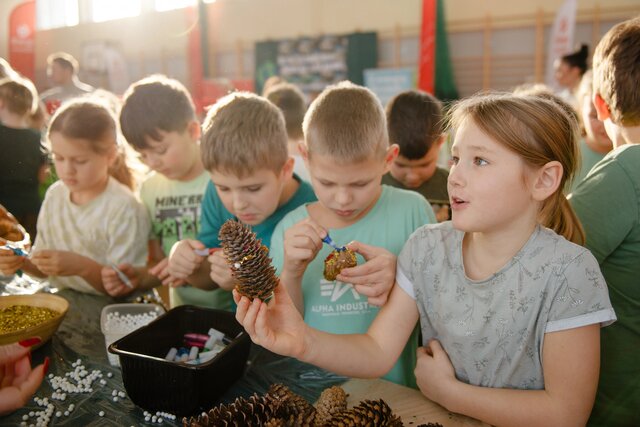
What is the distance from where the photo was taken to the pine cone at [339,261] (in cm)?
135

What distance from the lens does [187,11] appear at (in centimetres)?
1041

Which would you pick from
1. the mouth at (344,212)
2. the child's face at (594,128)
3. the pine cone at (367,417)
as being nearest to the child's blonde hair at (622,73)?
the child's face at (594,128)

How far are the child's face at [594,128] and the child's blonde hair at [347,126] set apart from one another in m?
1.13

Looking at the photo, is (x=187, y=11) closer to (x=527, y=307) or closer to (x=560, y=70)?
(x=560, y=70)

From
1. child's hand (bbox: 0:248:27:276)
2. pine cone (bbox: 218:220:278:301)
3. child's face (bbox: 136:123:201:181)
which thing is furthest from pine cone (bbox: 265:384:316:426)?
child's face (bbox: 136:123:201:181)

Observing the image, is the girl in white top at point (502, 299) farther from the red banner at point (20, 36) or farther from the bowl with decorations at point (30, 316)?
the red banner at point (20, 36)

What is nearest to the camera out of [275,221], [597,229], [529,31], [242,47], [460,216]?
[460,216]

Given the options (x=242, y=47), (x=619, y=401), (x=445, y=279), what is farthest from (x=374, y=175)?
(x=242, y=47)

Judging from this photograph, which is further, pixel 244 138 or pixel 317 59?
pixel 317 59

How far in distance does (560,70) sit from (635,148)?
4650 millimetres

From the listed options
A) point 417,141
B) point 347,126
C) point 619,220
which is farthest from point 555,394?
point 417,141

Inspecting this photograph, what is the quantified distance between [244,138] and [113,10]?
11793 millimetres

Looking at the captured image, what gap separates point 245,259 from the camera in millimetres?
1003

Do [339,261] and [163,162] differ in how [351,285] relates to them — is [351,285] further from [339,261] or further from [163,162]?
[163,162]
